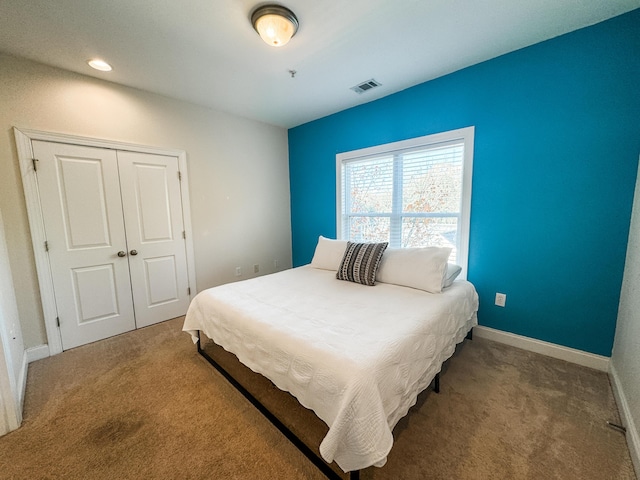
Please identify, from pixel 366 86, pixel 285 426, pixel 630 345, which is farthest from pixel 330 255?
pixel 630 345

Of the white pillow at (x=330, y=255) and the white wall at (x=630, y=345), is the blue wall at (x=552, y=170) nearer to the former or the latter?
the white wall at (x=630, y=345)

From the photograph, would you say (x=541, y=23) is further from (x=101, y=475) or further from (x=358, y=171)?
(x=101, y=475)

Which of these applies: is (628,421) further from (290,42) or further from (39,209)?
(39,209)

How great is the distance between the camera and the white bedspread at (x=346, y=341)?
102 cm

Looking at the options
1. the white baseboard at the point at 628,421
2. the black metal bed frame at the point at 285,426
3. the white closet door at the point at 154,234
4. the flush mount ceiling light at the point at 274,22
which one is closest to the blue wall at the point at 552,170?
the white baseboard at the point at 628,421

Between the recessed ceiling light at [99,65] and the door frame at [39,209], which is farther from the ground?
the recessed ceiling light at [99,65]

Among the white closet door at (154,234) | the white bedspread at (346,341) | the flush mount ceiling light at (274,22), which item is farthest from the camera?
the white closet door at (154,234)

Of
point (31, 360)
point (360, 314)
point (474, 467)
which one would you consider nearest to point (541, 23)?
point (360, 314)

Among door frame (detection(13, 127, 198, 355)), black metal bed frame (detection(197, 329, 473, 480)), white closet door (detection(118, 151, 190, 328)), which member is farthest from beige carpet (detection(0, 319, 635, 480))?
white closet door (detection(118, 151, 190, 328))

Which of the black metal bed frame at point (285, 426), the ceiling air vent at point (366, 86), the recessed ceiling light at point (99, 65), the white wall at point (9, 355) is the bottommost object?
the black metal bed frame at point (285, 426)

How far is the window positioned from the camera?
8.16 ft

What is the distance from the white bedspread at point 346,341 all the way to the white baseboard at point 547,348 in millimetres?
296

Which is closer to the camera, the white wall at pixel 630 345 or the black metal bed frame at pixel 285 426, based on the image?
the black metal bed frame at pixel 285 426

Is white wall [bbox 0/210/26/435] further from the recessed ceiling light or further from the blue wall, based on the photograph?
the blue wall
